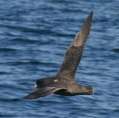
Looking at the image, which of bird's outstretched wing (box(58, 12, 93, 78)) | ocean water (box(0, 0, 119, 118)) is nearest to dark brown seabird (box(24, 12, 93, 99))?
bird's outstretched wing (box(58, 12, 93, 78))

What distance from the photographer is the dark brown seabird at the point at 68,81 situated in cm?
1231

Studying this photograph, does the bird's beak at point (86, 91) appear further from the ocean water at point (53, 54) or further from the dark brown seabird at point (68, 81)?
the ocean water at point (53, 54)

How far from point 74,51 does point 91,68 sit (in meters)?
5.89

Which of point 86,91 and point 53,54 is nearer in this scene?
point 86,91

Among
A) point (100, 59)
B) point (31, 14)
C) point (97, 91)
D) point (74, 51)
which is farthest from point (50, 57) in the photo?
point (74, 51)

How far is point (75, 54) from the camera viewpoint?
14.0 meters

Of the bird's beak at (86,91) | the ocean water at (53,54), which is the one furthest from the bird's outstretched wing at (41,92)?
the ocean water at (53,54)

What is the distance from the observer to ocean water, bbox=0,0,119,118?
17422mm

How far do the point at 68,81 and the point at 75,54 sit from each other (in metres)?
0.80

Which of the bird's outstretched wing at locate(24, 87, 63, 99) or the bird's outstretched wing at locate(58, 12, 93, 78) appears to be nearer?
the bird's outstretched wing at locate(24, 87, 63, 99)

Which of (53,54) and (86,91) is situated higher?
(86,91)

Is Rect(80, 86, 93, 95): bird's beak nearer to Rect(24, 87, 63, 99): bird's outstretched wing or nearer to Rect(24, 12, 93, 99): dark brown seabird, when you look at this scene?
Rect(24, 12, 93, 99): dark brown seabird

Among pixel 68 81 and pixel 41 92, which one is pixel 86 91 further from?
pixel 41 92

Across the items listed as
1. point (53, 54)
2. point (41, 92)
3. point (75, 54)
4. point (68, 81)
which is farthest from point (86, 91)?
point (53, 54)
